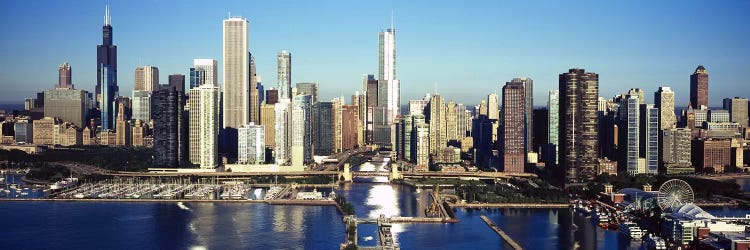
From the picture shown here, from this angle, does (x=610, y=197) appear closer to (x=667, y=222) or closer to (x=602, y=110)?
(x=667, y=222)

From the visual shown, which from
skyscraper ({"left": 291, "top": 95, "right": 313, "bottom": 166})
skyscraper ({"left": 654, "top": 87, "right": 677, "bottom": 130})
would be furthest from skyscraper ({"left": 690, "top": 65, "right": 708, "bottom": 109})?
skyscraper ({"left": 291, "top": 95, "right": 313, "bottom": 166})

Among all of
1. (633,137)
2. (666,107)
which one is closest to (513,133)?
(633,137)

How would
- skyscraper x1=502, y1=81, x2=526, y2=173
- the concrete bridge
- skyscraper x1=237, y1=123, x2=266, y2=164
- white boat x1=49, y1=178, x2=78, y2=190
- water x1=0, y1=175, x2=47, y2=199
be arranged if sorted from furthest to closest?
skyscraper x1=237, y1=123, x2=266, y2=164 < skyscraper x1=502, y1=81, x2=526, y2=173 < the concrete bridge < white boat x1=49, y1=178, x2=78, y2=190 < water x1=0, y1=175, x2=47, y2=199

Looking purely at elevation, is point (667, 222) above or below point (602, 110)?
below

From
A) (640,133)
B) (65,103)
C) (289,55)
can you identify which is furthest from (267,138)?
(640,133)

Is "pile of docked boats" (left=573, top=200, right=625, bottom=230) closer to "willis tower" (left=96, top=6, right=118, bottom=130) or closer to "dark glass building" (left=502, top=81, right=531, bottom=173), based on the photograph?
"dark glass building" (left=502, top=81, right=531, bottom=173)

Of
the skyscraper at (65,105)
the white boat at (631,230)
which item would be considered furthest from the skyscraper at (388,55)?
the white boat at (631,230)
